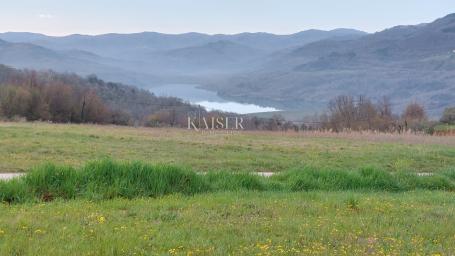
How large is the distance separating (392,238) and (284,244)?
137 centimetres

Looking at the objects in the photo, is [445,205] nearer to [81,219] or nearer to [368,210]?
[368,210]

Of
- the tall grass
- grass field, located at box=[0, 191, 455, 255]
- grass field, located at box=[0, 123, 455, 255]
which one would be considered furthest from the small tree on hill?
grass field, located at box=[0, 191, 455, 255]

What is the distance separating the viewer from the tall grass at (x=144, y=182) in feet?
30.0

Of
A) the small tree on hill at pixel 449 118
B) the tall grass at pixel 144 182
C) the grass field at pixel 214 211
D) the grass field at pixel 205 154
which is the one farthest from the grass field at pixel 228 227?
the small tree on hill at pixel 449 118

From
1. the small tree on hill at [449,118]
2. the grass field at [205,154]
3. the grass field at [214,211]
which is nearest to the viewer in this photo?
the grass field at [214,211]

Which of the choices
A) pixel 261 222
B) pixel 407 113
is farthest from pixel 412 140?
pixel 407 113

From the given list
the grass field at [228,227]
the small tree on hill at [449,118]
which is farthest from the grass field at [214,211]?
the small tree on hill at [449,118]

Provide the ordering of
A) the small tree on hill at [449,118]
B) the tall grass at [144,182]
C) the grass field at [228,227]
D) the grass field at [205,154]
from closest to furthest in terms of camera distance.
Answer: the grass field at [228,227] < the tall grass at [144,182] < the grass field at [205,154] < the small tree on hill at [449,118]

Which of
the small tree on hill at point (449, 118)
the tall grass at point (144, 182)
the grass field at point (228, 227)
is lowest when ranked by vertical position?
the grass field at point (228, 227)

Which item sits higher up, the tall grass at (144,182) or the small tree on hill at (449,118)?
the small tree on hill at (449,118)

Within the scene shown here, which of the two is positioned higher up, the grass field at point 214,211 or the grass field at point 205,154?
the grass field at point 205,154

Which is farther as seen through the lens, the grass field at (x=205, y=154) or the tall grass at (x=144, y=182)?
the grass field at (x=205, y=154)

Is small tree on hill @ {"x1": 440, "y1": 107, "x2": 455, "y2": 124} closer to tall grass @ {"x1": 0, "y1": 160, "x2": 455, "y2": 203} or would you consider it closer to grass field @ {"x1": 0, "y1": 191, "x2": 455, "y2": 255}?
tall grass @ {"x1": 0, "y1": 160, "x2": 455, "y2": 203}

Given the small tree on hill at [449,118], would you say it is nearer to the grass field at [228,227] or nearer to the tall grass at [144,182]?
the tall grass at [144,182]
